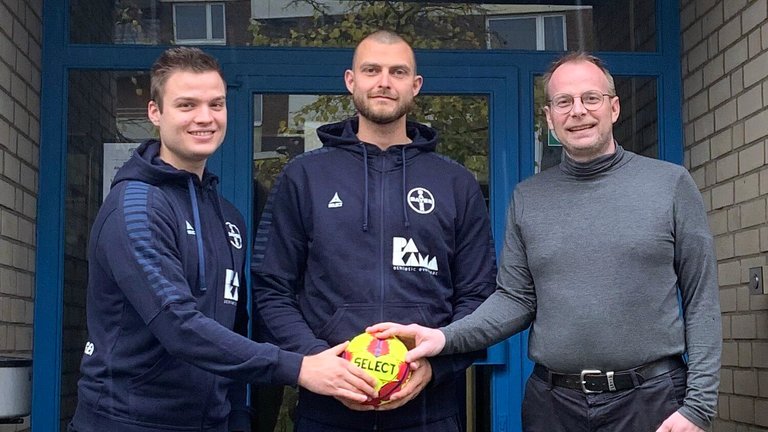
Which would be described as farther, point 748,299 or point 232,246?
point 748,299

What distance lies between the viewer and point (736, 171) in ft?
15.1

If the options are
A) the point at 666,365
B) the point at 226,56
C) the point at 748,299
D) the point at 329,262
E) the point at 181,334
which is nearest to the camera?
the point at 181,334

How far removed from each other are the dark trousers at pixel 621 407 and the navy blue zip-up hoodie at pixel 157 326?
0.86 metres

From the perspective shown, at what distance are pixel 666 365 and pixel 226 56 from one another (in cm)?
273

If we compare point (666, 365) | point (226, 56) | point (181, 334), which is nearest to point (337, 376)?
point (181, 334)

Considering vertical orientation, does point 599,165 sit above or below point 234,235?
above

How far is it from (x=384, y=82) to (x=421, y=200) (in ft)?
1.40

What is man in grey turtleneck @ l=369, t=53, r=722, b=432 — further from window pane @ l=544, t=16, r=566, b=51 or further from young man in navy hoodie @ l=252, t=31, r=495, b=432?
window pane @ l=544, t=16, r=566, b=51

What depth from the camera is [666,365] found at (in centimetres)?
335

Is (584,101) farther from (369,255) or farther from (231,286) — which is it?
(231,286)

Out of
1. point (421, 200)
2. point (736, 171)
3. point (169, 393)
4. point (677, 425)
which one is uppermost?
point (736, 171)

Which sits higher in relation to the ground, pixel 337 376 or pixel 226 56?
pixel 226 56

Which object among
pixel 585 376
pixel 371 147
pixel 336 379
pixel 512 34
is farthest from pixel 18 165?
pixel 585 376

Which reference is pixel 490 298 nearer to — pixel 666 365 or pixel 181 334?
pixel 666 365
